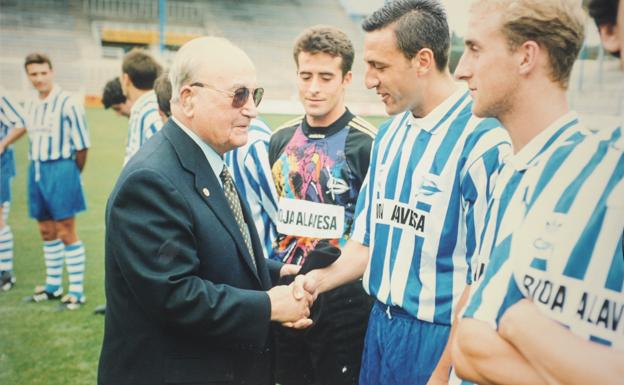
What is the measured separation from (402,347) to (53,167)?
4.96m

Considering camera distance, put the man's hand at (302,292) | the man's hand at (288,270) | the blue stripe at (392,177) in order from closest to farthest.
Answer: the man's hand at (302,292) < the blue stripe at (392,177) < the man's hand at (288,270)

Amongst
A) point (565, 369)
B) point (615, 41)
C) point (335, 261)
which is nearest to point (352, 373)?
point (335, 261)

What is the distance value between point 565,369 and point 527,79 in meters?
0.88

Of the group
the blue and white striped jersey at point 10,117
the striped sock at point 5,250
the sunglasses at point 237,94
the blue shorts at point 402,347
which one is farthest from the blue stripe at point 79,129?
the blue shorts at point 402,347

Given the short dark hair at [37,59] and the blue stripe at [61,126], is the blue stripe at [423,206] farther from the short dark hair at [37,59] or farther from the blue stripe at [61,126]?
the short dark hair at [37,59]

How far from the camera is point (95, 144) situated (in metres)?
15.6

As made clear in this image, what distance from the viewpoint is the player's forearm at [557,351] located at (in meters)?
1.00

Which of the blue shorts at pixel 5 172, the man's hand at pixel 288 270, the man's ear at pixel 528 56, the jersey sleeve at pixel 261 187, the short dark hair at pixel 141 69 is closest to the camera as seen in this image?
the man's ear at pixel 528 56

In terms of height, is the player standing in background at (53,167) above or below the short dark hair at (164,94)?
below

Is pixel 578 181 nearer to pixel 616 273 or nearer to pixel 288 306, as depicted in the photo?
pixel 616 273

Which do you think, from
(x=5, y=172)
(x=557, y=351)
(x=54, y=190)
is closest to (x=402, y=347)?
(x=557, y=351)

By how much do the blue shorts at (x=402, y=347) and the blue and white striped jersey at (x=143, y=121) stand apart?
10.5 feet

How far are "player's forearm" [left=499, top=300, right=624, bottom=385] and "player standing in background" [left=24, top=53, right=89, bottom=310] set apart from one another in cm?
550

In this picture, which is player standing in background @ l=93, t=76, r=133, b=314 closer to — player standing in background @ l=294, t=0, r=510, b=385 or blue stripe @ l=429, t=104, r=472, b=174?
player standing in background @ l=294, t=0, r=510, b=385
